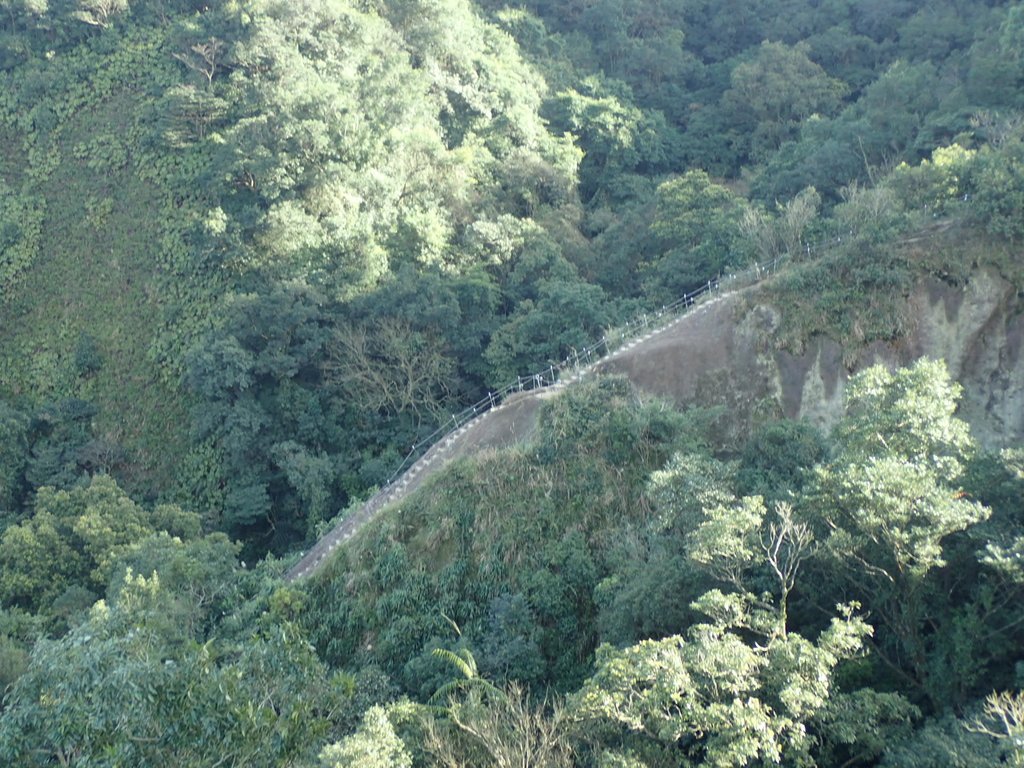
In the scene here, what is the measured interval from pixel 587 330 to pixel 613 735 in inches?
688

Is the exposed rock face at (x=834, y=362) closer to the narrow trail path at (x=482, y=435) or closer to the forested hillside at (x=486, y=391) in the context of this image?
the forested hillside at (x=486, y=391)

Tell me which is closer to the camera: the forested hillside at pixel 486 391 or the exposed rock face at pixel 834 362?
the forested hillside at pixel 486 391

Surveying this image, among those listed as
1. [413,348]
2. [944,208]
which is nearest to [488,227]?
[413,348]

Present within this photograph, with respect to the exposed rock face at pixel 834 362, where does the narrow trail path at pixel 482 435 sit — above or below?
below

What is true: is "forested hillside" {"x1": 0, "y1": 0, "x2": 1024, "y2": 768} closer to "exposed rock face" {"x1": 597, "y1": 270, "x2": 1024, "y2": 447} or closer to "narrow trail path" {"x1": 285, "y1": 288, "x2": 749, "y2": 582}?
"exposed rock face" {"x1": 597, "y1": 270, "x2": 1024, "y2": 447}

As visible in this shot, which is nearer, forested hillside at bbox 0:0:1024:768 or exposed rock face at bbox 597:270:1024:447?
forested hillside at bbox 0:0:1024:768

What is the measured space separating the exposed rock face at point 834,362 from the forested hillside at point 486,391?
0.35m

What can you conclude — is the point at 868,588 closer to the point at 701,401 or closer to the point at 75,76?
the point at 701,401

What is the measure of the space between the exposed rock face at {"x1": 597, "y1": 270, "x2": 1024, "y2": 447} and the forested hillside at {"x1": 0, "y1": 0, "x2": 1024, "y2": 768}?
0.35m

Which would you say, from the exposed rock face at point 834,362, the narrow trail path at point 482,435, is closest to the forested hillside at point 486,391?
the exposed rock face at point 834,362

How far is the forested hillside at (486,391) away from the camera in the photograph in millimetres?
9875

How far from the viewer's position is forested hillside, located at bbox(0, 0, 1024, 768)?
988cm

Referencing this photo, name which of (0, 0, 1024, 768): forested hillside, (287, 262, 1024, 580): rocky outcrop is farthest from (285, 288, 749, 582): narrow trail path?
(0, 0, 1024, 768): forested hillside

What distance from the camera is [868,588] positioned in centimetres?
1164
